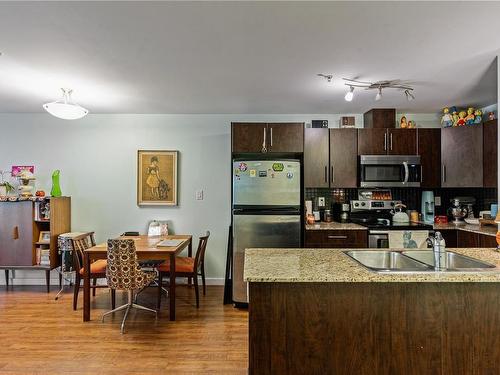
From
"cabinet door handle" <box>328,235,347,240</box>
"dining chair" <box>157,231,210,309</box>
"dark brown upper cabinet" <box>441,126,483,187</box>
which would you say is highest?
"dark brown upper cabinet" <box>441,126,483,187</box>

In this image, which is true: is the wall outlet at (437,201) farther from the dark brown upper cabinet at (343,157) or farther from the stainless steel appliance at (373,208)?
the dark brown upper cabinet at (343,157)

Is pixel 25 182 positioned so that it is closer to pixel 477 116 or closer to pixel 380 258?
pixel 380 258

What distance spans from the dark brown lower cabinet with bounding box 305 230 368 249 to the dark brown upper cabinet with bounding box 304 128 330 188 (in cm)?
64

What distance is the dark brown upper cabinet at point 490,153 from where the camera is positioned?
345cm

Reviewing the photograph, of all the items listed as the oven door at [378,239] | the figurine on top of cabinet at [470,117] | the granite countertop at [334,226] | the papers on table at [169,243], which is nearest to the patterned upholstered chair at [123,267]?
the papers on table at [169,243]

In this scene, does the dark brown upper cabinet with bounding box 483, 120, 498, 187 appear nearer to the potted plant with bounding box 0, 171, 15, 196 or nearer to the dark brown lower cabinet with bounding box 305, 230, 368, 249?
the dark brown lower cabinet with bounding box 305, 230, 368, 249

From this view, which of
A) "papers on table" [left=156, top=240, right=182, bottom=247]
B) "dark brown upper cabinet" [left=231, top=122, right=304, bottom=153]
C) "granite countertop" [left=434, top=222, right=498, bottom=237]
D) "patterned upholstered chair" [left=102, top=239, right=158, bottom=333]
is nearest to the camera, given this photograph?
"patterned upholstered chair" [left=102, top=239, right=158, bottom=333]

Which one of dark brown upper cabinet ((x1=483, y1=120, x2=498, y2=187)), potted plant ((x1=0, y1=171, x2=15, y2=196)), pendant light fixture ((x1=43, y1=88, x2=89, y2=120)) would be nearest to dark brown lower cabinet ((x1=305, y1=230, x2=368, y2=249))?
dark brown upper cabinet ((x1=483, y1=120, x2=498, y2=187))

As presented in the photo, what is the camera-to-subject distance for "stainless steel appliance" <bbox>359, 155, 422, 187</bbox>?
384 centimetres

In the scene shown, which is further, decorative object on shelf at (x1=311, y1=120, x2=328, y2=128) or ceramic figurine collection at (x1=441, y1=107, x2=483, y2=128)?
decorative object on shelf at (x1=311, y1=120, x2=328, y2=128)

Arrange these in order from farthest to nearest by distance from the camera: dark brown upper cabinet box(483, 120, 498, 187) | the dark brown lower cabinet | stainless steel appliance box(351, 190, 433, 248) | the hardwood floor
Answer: stainless steel appliance box(351, 190, 433, 248) → the dark brown lower cabinet → dark brown upper cabinet box(483, 120, 498, 187) → the hardwood floor

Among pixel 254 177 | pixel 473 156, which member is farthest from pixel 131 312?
pixel 473 156

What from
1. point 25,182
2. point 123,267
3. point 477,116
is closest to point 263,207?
point 123,267

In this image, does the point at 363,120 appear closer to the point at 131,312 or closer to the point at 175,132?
the point at 175,132
